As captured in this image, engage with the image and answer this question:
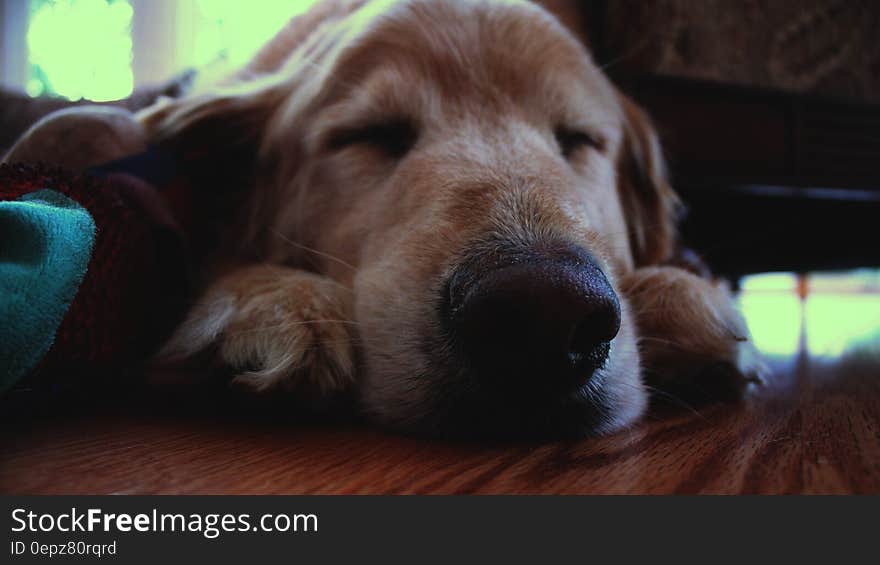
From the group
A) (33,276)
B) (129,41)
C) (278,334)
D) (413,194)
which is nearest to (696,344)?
(413,194)

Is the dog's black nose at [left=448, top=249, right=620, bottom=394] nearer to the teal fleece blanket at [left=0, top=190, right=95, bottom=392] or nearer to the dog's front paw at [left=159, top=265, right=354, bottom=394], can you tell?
the dog's front paw at [left=159, top=265, right=354, bottom=394]

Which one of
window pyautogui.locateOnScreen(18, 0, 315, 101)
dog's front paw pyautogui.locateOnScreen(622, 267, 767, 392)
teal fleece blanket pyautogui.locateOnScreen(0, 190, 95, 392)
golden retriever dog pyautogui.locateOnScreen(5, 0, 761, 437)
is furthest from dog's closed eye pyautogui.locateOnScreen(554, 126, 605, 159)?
window pyautogui.locateOnScreen(18, 0, 315, 101)

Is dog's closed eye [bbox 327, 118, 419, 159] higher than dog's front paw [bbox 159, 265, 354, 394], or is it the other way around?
dog's closed eye [bbox 327, 118, 419, 159]

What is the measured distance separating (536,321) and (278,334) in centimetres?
37

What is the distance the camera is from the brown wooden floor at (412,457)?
1.81ft

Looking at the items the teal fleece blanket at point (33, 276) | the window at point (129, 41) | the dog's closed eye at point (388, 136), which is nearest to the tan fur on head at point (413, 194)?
the dog's closed eye at point (388, 136)

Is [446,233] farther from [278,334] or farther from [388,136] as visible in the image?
[388,136]

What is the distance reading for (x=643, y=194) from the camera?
1.57m

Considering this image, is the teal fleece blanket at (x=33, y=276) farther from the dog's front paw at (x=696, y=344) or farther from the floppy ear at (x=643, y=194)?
the floppy ear at (x=643, y=194)

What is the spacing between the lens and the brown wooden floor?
1.81 ft

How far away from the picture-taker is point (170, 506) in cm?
49

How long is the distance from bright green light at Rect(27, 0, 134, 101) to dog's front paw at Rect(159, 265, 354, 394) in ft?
16.8

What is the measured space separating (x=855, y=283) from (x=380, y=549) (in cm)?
910

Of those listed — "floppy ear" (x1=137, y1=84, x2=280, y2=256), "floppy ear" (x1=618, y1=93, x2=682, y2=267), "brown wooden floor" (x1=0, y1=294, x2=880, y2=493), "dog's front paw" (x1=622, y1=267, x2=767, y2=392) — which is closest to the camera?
"brown wooden floor" (x1=0, y1=294, x2=880, y2=493)
